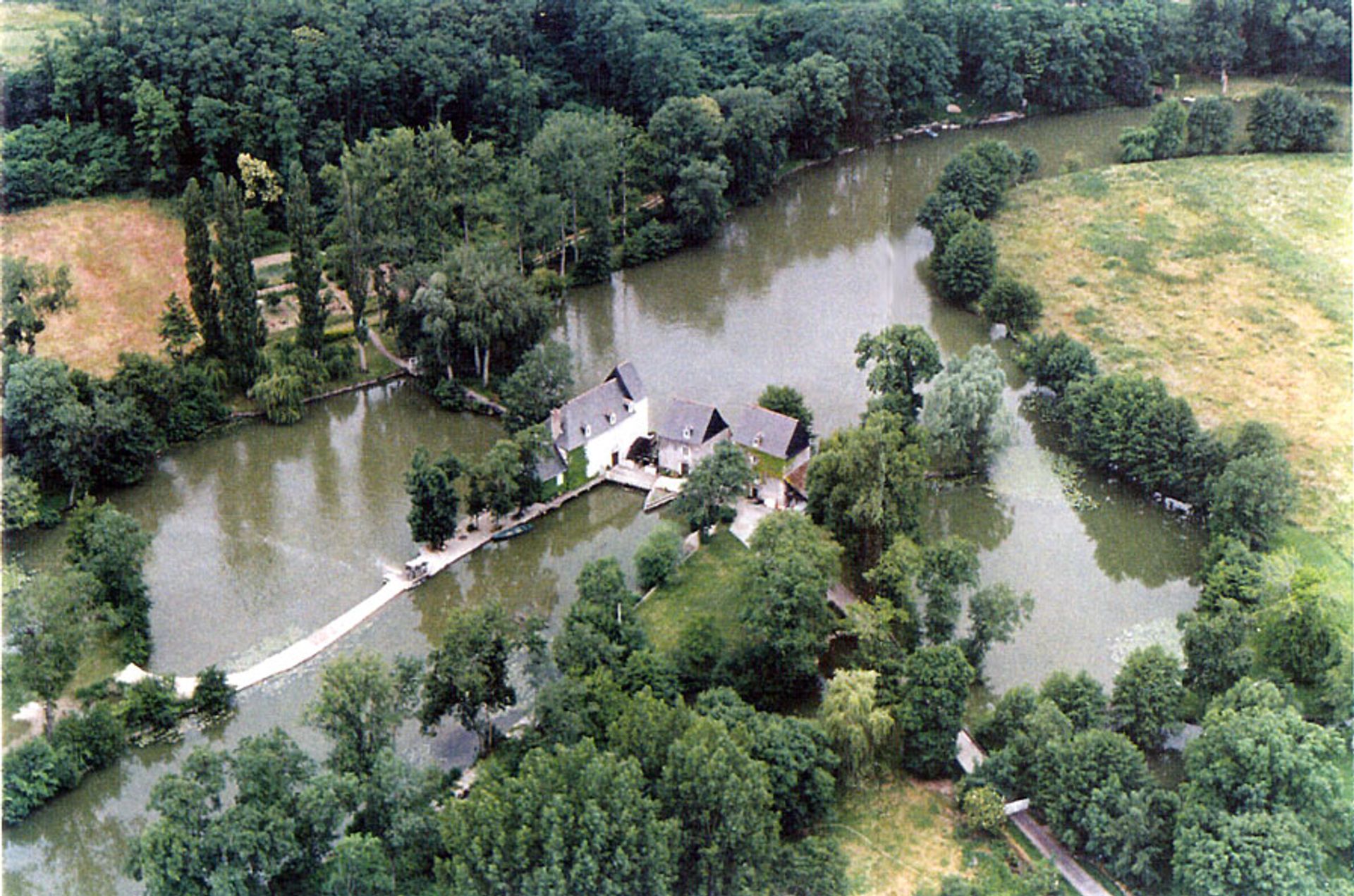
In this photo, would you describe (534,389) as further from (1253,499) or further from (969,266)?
(1253,499)

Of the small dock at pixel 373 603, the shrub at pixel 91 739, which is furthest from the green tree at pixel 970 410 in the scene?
the shrub at pixel 91 739

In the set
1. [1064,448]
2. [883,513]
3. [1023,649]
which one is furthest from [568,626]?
[1064,448]

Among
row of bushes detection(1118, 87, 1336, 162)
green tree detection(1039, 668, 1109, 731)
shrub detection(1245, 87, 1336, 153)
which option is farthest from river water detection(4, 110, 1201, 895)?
shrub detection(1245, 87, 1336, 153)

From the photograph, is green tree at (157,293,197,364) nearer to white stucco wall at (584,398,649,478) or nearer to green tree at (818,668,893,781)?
white stucco wall at (584,398,649,478)

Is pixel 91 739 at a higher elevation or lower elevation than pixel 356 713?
lower

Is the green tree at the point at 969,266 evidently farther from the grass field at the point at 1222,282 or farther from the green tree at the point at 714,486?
the green tree at the point at 714,486

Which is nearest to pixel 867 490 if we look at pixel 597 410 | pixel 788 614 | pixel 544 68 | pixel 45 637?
pixel 788 614
